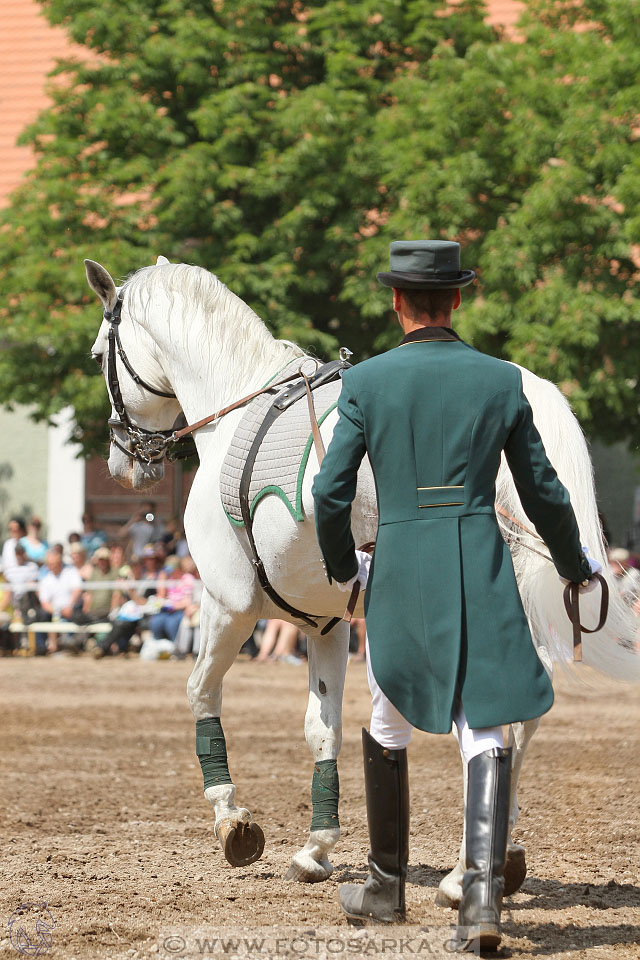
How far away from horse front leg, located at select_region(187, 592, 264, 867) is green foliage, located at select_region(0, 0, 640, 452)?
1019 centimetres

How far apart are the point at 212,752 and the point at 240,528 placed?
0.98 m

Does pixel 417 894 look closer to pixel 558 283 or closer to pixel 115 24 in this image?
pixel 558 283

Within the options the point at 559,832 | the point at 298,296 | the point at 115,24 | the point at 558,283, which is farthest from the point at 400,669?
the point at 115,24

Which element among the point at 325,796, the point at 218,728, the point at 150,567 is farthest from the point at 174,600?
the point at 325,796

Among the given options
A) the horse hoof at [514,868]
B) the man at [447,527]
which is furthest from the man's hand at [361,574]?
the horse hoof at [514,868]

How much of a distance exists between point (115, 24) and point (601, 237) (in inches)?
294

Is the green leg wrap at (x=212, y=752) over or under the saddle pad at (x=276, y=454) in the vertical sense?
under

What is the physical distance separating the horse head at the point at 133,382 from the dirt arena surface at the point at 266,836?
1.72m

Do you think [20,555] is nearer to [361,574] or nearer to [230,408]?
[230,408]

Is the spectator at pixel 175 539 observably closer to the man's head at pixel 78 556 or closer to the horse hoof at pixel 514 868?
the man's head at pixel 78 556

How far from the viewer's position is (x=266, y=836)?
6.13 m

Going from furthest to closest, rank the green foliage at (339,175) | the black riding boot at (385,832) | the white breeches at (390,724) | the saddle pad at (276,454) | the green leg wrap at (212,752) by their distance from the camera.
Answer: the green foliage at (339,175) → the green leg wrap at (212,752) → the saddle pad at (276,454) → the black riding boot at (385,832) → the white breeches at (390,724)

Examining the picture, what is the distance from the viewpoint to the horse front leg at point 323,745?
5.12 m

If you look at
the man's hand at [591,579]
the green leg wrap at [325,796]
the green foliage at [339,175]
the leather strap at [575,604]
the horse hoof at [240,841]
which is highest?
the green foliage at [339,175]
